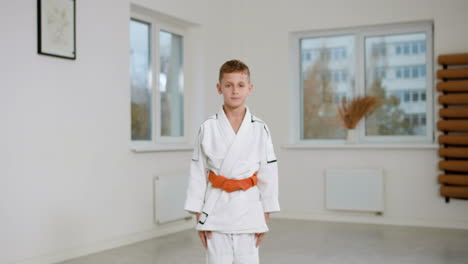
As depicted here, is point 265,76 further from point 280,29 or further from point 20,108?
point 20,108

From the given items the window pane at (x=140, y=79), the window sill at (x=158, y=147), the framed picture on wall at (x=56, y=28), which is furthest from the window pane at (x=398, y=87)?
the framed picture on wall at (x=56, y=28)

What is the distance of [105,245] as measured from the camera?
393 centimetres

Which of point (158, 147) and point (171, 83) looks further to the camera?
point (171, 83)

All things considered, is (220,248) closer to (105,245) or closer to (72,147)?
(72,147)

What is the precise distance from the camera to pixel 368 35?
5.36 metres

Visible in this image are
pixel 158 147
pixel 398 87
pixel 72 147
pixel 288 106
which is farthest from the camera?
pixel 288 106

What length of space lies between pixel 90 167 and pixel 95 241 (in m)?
0.58

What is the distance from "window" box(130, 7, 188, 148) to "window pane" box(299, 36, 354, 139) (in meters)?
1.43

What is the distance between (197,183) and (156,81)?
2.96 metres

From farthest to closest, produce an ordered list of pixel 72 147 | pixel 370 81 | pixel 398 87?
pixel 370 81, pixel 398 87, pixel 72 147

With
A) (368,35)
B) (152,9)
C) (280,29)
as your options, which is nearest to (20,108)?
(152,9)

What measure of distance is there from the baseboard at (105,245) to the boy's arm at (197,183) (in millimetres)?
1853

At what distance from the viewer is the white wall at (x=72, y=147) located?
3.21m

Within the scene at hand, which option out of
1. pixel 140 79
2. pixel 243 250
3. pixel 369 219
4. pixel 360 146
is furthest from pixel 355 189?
pixel 243 250
